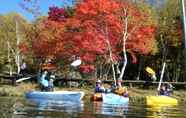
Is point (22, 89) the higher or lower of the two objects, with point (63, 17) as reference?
lower

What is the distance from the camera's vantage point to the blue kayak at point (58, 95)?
37.0m

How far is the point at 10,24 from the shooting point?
2894 inches

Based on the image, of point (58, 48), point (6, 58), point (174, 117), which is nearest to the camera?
point (174, 117)

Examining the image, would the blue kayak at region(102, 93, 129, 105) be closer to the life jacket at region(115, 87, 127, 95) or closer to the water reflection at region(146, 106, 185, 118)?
the life jacket at region(115, 87, 127, 95)

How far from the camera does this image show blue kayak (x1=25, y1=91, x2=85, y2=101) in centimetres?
3703

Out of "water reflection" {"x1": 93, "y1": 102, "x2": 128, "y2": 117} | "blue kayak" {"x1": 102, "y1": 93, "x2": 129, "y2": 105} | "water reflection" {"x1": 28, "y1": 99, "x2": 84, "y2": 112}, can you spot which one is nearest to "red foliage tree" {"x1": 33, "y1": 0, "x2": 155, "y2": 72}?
"blue kayak" {"x1": 102, "y1": 93, "x2": 129, "y2": 105}

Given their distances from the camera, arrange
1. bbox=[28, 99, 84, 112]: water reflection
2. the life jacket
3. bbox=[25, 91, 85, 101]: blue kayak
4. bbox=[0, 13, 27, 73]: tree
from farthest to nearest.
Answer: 1. bbox=[0, 13, 27, 73]: tree
2. the life jacket
3. bbox=[25, 91, 85, 101]: blue kayak
4. bbox=[28, 99, 84, 112]: water reflection

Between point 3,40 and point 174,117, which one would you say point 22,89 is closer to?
point 174,117

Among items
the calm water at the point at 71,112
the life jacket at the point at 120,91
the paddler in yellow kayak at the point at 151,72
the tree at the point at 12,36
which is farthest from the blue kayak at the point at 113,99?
the tree at the point at 12,36

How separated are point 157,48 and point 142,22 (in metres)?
7.04

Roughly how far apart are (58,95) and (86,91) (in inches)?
234

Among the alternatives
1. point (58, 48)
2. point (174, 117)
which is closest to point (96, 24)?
point (58, 48)

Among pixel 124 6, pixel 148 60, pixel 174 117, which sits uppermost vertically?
pixel 124 6

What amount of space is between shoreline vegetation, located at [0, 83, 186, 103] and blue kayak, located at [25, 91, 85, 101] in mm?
2402
